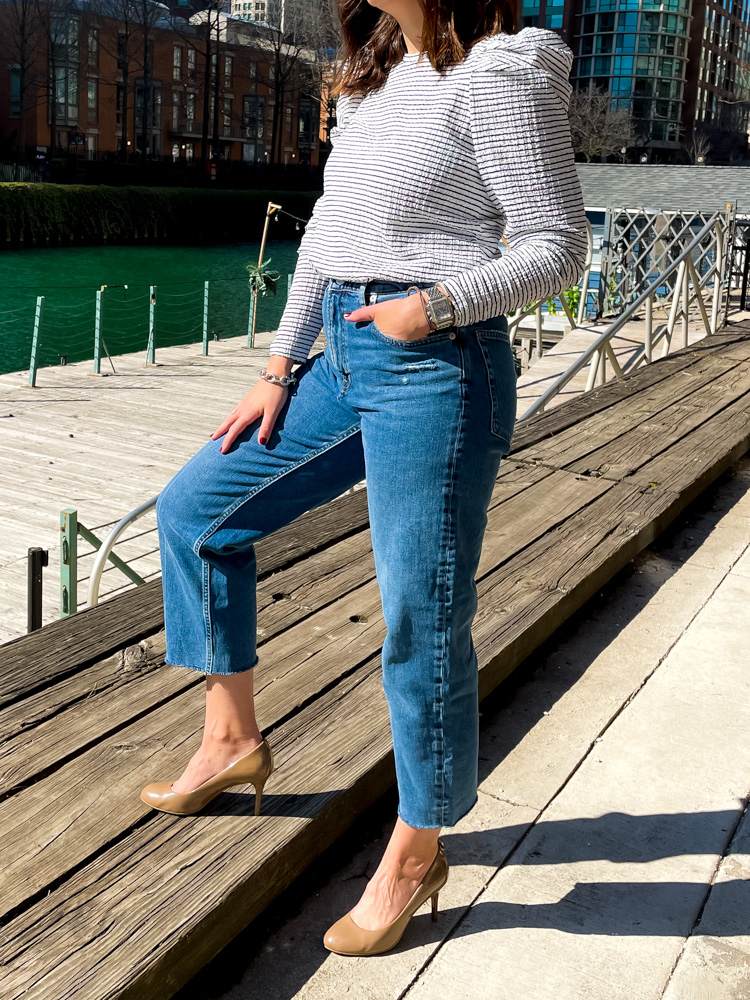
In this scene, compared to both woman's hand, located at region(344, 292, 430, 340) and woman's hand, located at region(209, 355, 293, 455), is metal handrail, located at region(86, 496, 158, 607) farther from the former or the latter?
Result: woman's hand, located at region(344, 292, 430, 340)

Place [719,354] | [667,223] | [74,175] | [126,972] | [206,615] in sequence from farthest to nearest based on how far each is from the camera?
[74,175], [667,223], [719,354], [206,615], [126,972]

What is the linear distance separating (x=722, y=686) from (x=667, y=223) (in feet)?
50.8

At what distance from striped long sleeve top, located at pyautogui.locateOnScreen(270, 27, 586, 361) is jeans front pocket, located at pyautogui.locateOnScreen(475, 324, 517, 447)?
55 millimetres

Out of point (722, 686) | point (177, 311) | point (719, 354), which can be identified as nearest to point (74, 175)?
point (177, 311)

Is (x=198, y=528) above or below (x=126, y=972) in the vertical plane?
above

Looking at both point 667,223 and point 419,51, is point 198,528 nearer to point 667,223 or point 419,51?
point 419,51

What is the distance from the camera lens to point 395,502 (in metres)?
1.28

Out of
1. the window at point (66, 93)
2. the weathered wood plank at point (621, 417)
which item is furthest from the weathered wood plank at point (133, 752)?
the window at point (66, 93)

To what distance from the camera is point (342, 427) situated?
54.6 inches

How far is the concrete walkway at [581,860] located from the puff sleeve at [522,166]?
34.0 inches

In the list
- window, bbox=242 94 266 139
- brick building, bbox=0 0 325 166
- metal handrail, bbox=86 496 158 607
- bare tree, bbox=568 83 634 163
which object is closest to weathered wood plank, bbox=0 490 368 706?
metal handrail, bbox=86 496 158 607

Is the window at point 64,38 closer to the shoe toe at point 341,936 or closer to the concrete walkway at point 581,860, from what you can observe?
the concrete walkway at point 581,860

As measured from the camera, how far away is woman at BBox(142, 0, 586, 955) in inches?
48.1

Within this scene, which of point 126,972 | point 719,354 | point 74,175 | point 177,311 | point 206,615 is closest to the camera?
point 126,972
